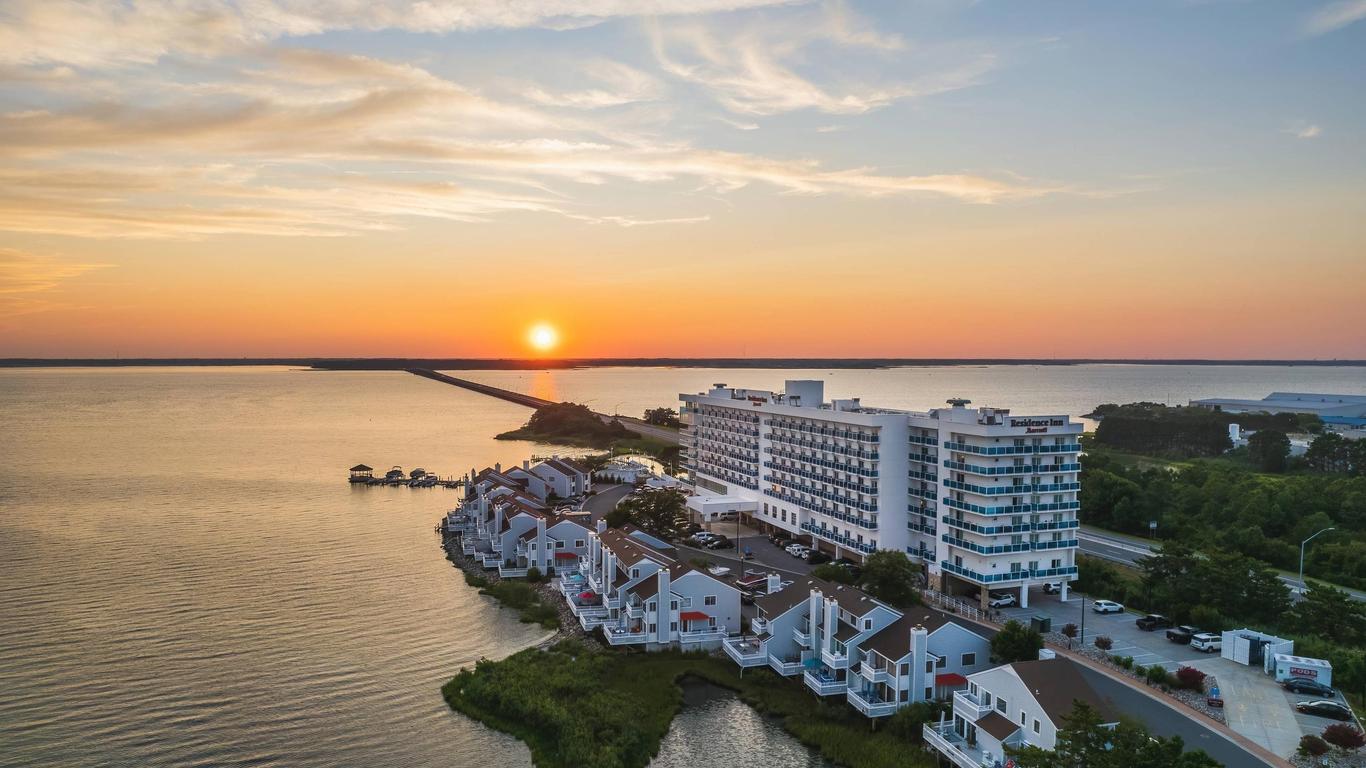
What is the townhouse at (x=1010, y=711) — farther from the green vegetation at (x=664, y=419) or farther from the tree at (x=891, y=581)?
the green vegetation at (x=664, y=419)

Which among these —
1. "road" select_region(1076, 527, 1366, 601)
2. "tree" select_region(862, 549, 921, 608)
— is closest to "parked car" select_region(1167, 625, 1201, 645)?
"tree" select_region(862, 549, 921, 608)

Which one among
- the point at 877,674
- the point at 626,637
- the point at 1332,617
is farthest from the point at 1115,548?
the point at 626,637

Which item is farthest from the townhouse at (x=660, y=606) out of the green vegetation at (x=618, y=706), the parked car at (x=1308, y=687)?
the parked car at (x=1308, y=687)

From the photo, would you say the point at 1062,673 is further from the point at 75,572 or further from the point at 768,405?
the point at 75,572

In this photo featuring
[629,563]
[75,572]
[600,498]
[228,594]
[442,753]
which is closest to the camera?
[442,753]

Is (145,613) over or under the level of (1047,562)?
under

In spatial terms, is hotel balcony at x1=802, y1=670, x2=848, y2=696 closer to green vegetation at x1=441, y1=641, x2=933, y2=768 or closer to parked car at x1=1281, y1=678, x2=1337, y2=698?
green vegetation at x1=441, y1=641, x2=933, y2=768

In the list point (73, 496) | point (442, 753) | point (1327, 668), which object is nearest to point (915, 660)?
point (1327, 668)
